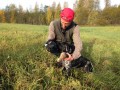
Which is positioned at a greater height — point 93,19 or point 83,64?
point 83,64

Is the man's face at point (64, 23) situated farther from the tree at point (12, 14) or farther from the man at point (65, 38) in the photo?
the tree at point (12, 14)

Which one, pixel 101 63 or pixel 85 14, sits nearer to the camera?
pixel 101 63

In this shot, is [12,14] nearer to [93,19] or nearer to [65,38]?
[93,19]

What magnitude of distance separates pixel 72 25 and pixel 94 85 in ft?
4.59

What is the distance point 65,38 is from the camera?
641cm

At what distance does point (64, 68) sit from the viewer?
5.91m

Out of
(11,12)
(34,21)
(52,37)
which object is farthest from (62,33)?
(11,12)

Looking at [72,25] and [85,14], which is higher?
[72,25]

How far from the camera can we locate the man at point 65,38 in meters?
5.73

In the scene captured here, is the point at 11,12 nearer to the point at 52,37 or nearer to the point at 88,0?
the point at 88,0

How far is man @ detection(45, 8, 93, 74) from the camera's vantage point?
Answer: 18.8 feet

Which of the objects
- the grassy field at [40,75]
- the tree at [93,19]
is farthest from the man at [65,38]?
the tree at [93,19]

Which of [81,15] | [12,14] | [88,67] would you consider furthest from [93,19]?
[88,67]

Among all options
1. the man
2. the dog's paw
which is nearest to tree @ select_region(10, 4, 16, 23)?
the man
